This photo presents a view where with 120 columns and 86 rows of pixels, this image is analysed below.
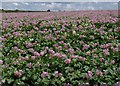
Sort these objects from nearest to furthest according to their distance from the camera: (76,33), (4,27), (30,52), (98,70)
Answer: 1. (98,70)
2. (30,52)
3. (76,33)
4. (4,27)

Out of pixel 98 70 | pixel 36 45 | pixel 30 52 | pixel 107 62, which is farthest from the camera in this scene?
pixel 36 45

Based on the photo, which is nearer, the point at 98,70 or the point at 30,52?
the point at 98,70

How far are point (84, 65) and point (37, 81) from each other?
1.59 metres

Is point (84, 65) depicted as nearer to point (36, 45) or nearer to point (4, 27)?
point (36, 45)

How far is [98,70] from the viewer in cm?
764

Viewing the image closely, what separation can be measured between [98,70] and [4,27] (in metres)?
6.98

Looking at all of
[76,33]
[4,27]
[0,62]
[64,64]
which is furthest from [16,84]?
[4,27]

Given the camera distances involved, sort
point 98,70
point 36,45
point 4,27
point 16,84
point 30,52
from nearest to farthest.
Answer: point 16,84, point 98,70, point 30,52, point 36,45, point 4,27

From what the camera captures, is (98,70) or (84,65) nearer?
(98,70)

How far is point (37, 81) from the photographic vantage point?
277 inches

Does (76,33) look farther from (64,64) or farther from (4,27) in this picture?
(64,64)

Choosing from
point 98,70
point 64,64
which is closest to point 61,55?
point 64,64

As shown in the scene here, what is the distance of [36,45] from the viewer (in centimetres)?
1018

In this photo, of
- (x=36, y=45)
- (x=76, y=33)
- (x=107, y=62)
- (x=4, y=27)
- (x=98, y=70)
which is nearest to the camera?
(x=98, y=70)
